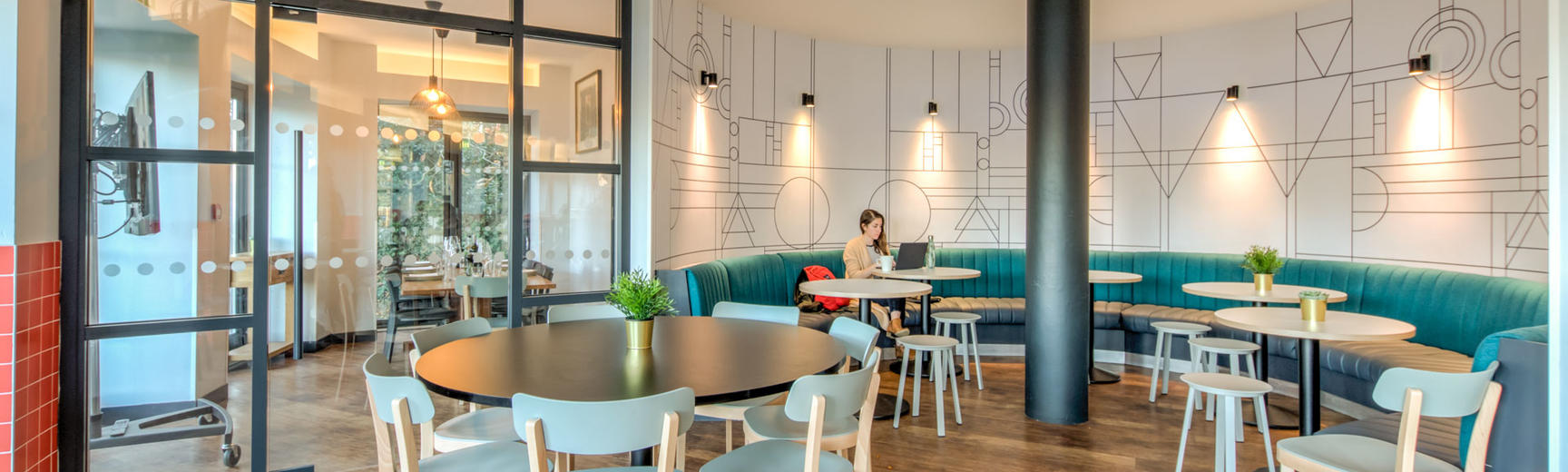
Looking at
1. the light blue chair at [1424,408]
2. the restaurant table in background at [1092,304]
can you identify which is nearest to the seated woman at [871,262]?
the restaurant table in background at [1092,304]

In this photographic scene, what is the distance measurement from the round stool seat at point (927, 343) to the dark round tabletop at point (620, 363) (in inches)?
63.6

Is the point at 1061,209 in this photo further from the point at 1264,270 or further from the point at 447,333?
the point at 447,333

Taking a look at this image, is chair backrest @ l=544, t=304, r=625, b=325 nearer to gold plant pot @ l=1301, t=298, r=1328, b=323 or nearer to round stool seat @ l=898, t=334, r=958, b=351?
round stool seat @ l=898, t=334, r=958, b=351

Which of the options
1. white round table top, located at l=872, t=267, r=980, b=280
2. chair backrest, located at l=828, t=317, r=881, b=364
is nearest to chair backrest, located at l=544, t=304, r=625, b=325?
chair backrest, located at l=828, t=317, r=881, b=364

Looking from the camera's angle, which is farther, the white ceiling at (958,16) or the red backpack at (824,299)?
the red backpack at (824,299)

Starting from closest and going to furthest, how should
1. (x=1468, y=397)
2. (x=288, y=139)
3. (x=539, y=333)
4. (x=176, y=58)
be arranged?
(x=1468, y=397) < (x=539, y=333) < (x=176, y=58) < (x=288, y=139)

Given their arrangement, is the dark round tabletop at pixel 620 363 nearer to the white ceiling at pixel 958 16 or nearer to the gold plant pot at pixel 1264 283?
the gold plant pot at pixel 1264 283

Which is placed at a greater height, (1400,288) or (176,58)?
(176,58)

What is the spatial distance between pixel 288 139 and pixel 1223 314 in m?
4.57

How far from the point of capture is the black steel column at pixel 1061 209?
14.8ft

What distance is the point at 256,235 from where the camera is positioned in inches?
136

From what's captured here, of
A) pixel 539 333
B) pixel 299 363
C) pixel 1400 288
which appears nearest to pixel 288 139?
pixel 299 363

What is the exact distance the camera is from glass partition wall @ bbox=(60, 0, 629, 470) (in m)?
3.19

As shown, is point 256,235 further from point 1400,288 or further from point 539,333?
point 1400,288
